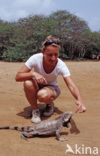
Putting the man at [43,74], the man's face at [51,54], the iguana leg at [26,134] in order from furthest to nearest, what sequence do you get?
the man at [43,74]
the man's face at [51,54]
the iguana leg at [26,134]

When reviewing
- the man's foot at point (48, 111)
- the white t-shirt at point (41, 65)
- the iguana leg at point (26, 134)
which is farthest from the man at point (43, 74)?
the iguana leg at point (26, 134)

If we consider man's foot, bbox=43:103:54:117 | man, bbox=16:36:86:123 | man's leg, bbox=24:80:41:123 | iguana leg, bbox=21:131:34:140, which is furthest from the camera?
man's foot, bbox=43:103:54:117

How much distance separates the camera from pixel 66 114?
12.1 ft

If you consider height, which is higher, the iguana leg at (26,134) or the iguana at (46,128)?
the iguana at (46,128)

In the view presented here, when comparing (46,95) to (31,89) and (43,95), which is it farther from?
(31,89)

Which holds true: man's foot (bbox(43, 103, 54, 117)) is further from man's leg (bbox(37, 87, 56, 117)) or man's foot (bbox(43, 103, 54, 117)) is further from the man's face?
the man's face

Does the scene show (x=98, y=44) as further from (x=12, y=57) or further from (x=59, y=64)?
(x=59, y=64)

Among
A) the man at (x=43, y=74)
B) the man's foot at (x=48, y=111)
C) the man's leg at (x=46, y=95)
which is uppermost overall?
the man at (x=43, y=74)

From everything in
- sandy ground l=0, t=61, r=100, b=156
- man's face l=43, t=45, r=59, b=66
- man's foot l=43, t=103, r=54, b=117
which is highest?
man's face l=43, t=45, r=59, b=66

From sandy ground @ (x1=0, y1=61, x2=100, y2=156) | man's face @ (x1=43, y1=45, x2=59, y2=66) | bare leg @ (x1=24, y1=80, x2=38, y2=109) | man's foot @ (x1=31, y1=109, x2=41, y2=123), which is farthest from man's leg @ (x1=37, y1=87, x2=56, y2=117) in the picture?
man's face @ (x1=43, y1=45, x2=59, y2=66)

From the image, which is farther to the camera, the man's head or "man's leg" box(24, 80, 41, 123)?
"man's leg" box(24, 80, 41, 123)

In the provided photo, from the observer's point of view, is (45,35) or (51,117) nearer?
(51,117)

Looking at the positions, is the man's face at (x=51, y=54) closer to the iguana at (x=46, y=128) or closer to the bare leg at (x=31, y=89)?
the bare leg at (x=31, y=89)

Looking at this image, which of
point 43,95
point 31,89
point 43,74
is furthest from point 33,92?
point 43,74
